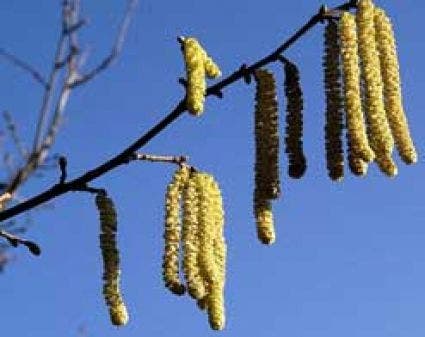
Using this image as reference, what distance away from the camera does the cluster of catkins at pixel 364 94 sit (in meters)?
2.12

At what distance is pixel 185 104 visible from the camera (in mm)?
2201

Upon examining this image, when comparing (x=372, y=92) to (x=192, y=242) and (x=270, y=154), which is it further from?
(x=192, y=242)

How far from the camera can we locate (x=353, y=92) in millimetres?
2170

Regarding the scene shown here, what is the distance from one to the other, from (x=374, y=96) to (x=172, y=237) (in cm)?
56

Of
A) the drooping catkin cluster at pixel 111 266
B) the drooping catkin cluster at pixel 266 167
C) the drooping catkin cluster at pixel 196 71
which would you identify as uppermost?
the drooping catkin cluster at pixel 196 71

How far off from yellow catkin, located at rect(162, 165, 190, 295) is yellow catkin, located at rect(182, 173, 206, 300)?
0.06ft

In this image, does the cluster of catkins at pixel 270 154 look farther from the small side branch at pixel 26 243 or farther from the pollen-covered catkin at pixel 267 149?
the small side branch at pixel 26 243

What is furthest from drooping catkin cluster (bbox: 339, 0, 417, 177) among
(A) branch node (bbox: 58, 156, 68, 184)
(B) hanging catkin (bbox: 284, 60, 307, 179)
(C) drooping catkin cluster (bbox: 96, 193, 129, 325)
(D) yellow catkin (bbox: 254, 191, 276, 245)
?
(A) branch node (bbox: 58, 156, 68, 184)

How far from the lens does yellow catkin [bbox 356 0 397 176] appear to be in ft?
6.98

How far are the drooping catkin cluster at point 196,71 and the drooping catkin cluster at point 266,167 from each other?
16 cm

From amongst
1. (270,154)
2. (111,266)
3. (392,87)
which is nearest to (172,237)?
(111,266)

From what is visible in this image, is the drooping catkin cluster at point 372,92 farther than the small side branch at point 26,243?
No

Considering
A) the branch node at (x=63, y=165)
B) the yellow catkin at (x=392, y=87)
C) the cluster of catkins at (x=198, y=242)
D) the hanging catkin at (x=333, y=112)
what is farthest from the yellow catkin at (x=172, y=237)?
the yellow catkin at (x=392, y=87)

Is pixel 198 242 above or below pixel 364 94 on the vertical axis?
below
